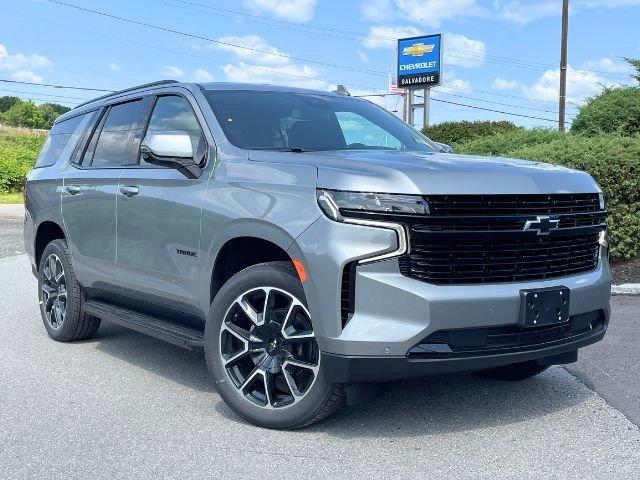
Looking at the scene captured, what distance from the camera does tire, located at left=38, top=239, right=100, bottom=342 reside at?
6.17 m

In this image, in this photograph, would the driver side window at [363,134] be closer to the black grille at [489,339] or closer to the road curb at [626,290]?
the black grille at [489,339]

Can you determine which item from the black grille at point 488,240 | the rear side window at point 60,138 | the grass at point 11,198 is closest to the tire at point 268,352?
the black grille at point 488,240

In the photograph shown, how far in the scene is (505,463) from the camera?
373 cm

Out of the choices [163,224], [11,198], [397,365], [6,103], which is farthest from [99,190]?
[6,103]

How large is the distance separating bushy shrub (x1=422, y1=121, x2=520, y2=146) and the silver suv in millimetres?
16171

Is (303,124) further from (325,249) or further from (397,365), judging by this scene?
(397,365)

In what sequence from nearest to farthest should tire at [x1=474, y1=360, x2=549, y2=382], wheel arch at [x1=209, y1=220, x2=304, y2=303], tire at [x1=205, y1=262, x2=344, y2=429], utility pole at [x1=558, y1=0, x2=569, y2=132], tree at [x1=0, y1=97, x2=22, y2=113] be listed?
tire at [x1=205, y1=262, x2=344, y2=429]
wheel arch at [x1=209, y1=220, x2=304, y2=303]
tire at [x1=474, y1=360, x2=549, y2=382]
utility pole at [x1=558, y1=0, x2=569, y2=132]
tree at [x1=0, y1=97, x2=22, y2=113]

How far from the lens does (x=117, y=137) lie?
582cm

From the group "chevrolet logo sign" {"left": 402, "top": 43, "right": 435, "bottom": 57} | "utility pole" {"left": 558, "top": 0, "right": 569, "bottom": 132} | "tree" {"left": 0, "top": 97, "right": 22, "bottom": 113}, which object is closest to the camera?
"utility pole" {"left": 558, "top": 0, "right": 569, "bottom": 132}

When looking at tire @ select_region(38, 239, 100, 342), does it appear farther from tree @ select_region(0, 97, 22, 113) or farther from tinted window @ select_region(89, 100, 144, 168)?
tree @ select_region(0, 97, 22, 113)

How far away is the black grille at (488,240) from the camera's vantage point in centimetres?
371

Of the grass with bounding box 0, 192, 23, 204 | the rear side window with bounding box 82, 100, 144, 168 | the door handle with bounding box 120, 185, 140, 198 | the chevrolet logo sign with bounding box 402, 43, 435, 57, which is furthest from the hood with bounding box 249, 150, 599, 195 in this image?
the chevrolet logo sign with bounding box 402, 43, 435, 57

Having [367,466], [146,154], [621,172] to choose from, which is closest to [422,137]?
[146,154]

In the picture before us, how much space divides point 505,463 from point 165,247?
244cm
